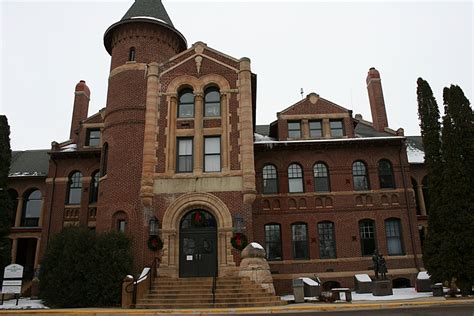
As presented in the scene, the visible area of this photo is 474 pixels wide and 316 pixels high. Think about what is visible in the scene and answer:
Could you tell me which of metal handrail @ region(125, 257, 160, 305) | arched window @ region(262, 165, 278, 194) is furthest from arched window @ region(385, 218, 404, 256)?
metal handrail @ region(125, 257, 160, 305)

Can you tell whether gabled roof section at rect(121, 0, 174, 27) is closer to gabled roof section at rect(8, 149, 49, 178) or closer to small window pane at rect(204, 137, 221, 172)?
small window pane at rect(204, 137, 221, 172)

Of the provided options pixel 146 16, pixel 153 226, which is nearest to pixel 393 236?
pixel 153 226

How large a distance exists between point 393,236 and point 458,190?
6.54 m

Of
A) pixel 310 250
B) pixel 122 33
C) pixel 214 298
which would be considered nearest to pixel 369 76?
pixel 310 250

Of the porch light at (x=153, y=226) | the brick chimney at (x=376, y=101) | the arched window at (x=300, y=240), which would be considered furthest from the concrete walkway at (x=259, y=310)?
the brick chimney at (x=376, y=101)

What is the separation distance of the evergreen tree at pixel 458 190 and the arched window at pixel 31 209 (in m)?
26.0

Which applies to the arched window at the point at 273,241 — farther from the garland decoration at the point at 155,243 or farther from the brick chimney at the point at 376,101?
the brick chimney at the point at 376,101

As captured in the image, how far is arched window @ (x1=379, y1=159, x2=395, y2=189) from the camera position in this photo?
23922mm

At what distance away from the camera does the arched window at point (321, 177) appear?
A: 78.3ft

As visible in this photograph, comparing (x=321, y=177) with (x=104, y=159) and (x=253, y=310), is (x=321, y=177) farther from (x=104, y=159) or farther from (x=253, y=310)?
(x=104, y=159)

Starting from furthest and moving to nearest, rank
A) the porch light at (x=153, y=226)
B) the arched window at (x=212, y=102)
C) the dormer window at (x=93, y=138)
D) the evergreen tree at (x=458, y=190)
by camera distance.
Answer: the dormer window at (x=93, y=138)
the arched window at (x=212, y=102)
the porch light at (x=153, y=226)
the evergreen tree at (x=458, y=190)

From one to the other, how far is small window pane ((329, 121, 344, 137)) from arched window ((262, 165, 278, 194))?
178 inches

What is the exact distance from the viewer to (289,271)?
22.2 meters

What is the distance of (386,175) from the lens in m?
24.2
